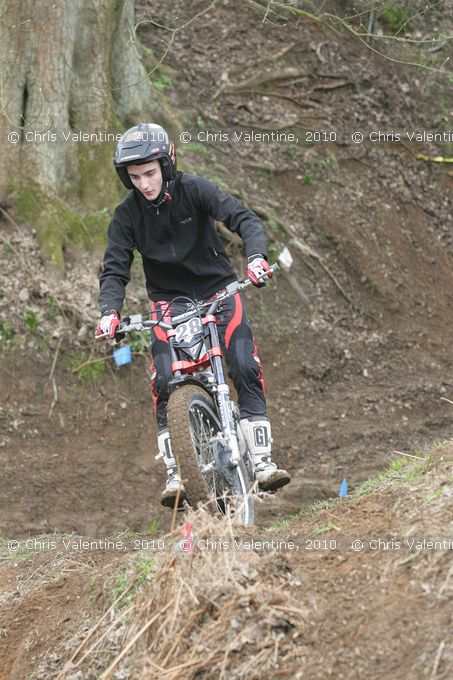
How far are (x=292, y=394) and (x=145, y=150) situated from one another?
193 inches

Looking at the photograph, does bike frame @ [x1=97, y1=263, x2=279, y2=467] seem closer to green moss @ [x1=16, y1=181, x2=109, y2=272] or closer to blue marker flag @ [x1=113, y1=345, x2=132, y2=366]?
blue marker flag @ [x1=113, y1=345, x2=132, y2=366]

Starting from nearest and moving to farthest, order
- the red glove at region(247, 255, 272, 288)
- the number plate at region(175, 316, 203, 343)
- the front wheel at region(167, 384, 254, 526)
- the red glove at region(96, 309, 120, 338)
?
the front wheel at region(167, 384, 254, 526)
the red glove at region(247, 255, 272, 288)
the red glove at region(96, 309, 120, 338)
the number plate at region(175, 316, 203, 343)

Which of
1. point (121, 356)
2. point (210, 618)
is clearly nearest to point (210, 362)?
point (210, 618)

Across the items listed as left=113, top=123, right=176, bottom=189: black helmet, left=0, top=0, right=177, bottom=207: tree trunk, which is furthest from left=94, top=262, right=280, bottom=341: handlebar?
left=0, top=0, right=177, bottom=207: tree trunk

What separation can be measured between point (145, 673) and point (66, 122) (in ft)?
24.1

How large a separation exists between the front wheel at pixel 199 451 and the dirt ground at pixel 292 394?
47cm

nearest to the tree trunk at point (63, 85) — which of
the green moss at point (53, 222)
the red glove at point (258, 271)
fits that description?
the green moss at point (53, 222)

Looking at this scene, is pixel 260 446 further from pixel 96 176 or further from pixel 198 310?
pixel 96 176

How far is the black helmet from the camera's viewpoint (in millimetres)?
5984

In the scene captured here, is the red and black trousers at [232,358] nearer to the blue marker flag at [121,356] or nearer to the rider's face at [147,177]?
the rider's face at [147,177]

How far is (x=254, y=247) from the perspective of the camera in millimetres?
6102

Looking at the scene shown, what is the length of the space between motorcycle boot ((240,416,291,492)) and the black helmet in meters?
1.73

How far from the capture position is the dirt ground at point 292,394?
414cm

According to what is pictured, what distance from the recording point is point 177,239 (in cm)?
649
